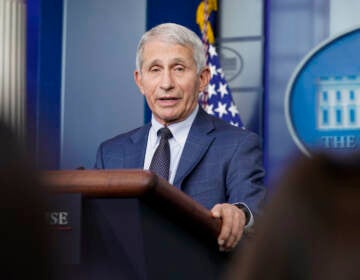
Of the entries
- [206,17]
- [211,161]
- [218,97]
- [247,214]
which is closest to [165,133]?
[211,161]

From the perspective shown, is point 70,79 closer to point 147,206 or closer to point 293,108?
point 293,108

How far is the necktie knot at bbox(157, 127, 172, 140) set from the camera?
279 centimetres

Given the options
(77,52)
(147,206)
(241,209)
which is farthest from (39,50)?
(147,206)

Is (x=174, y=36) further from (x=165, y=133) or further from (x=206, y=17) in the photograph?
(x=206, y=17)

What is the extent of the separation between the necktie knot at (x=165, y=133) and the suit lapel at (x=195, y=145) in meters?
0.07

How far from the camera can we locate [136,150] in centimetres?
280

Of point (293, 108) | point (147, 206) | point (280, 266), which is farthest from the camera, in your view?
point (293, 108)

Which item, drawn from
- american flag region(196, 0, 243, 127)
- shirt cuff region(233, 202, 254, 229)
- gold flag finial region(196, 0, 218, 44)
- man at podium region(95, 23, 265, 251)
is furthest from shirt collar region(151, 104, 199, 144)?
gold flag finial region(196, 0, 218, 44)

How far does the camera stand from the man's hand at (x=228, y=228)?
2064 millimetres

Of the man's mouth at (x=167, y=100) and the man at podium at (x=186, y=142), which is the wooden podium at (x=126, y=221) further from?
the man's mouth at (x=167, y=100)

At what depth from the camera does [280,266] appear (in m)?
0.57

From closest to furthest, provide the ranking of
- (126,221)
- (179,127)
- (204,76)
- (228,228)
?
(126,221) → (228,228) → (179,127) → (204,76)

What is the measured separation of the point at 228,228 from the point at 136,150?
789 mm

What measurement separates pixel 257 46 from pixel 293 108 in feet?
1.65
